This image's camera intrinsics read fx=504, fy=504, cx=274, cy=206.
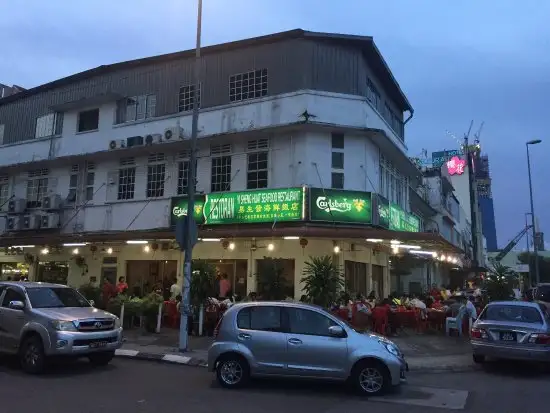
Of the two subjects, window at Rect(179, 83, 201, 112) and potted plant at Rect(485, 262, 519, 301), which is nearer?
potted plant at Rect(485, 262, 519, 301)

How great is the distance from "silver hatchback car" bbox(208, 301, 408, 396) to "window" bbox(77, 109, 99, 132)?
682 inches

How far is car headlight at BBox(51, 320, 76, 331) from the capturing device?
9.88 meters

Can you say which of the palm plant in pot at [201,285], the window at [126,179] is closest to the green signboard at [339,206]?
the palm plant in pot at [201,285]

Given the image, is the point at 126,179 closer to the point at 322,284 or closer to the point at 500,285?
the point at 322,284

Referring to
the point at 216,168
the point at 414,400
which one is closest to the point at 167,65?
the point at 216,168

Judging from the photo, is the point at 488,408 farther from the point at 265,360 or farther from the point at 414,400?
the point at 265,360

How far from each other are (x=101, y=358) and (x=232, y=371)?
363 cm

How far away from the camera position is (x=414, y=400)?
27.7 feet

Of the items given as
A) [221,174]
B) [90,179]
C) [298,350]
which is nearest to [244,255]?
[221,174]

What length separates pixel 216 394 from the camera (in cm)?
848

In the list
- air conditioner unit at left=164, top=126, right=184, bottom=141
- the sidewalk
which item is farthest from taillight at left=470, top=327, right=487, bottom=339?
air conditioner unit at left=164, top=126, right=184, bottom=141

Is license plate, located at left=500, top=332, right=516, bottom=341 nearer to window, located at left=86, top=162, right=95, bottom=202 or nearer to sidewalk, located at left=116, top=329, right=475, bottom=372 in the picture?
sidewalk, located at left=116, top=329, right=475, bottom=372

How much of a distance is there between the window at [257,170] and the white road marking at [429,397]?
36.0ft

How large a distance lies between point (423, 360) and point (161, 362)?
6.36m
